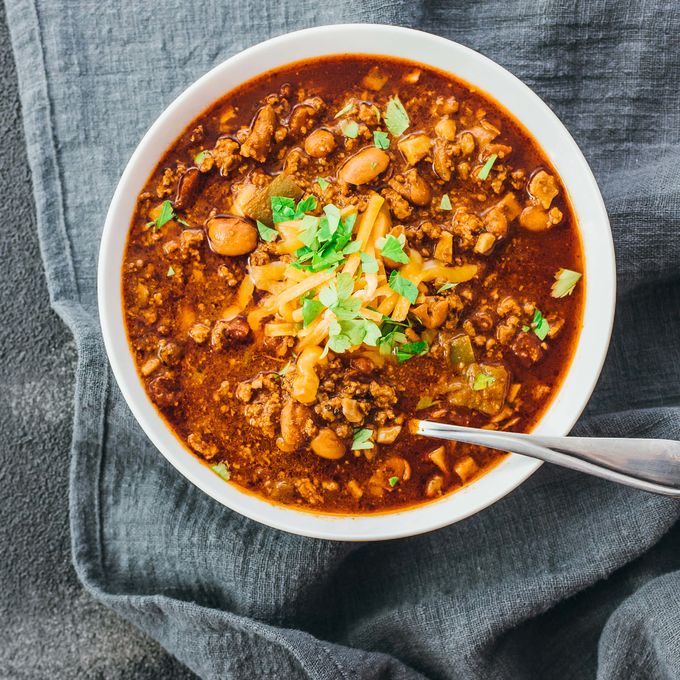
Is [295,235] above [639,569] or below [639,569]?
above

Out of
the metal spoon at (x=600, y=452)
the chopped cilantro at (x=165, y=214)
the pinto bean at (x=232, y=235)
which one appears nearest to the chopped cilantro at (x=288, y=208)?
the pinto bean at (x=232, y=235)

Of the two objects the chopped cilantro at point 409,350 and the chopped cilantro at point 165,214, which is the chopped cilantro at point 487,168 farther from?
the chopped cilantro at point 165,214

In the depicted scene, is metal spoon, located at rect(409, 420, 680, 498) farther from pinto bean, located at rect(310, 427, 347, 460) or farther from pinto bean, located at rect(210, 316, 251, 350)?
pinto bean, located at rect(210, 316, 251, 350)

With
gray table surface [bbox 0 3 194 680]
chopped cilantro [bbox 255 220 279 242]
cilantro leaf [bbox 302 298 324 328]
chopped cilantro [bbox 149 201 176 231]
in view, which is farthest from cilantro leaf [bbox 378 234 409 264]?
gray table surface [bbox 0 3 194 680]

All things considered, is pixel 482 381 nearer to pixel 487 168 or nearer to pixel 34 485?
pixel 487 168

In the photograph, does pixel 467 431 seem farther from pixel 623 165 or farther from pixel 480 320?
pixel 623 165

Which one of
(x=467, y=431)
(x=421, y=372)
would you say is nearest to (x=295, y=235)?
(x=421, y=372)
